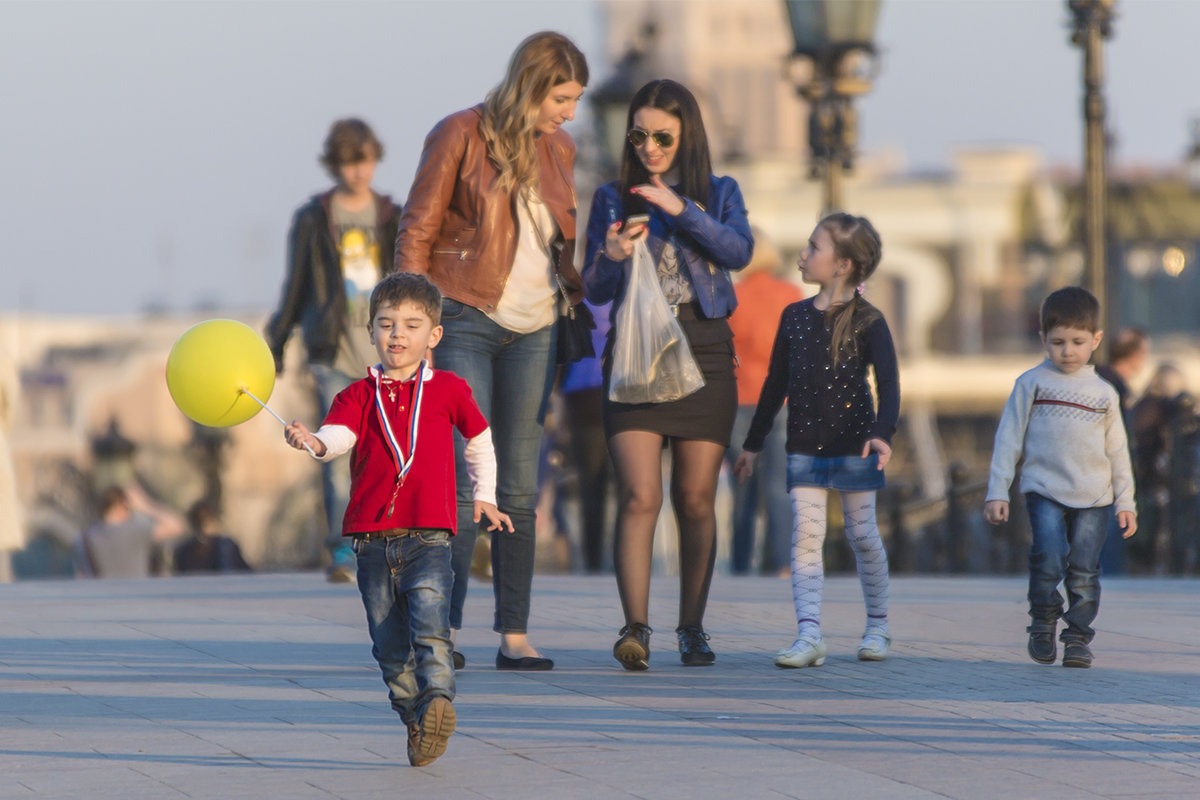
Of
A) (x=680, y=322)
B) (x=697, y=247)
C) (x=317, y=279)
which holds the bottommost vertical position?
(x=680, y=322)

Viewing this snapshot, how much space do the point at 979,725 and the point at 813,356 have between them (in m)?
1.76

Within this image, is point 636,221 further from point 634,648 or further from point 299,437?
point 299,437

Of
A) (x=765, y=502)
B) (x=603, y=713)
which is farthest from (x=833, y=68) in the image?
(x=603, y=713)

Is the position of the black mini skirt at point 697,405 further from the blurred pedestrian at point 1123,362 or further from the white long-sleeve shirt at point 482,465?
the blurred pedestrian at point 1123,362

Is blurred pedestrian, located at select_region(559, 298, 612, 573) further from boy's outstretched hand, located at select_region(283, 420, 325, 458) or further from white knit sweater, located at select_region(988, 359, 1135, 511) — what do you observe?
boy's outstretched hand, located at select_region(283, 420, 325, 458)

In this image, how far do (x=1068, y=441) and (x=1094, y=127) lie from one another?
5.49 metres

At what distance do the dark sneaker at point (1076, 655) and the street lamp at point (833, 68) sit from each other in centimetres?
597

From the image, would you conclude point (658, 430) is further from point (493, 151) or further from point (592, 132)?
point (592, 132)

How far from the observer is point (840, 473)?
21.6 feet

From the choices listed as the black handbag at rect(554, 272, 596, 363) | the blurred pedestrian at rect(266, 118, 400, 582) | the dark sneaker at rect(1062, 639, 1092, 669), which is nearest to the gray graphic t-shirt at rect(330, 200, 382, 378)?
the blurred pedestrian at rect(266, 118, 400, 582)

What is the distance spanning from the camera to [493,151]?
6.28 meters

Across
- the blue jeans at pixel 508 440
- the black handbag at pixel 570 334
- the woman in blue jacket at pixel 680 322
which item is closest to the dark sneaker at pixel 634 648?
the woman in blue jacket at pixel 680 322

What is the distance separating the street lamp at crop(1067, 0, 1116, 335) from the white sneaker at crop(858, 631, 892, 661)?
17.4 ft

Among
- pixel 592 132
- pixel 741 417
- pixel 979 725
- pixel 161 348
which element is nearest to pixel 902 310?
pixel 161 348
